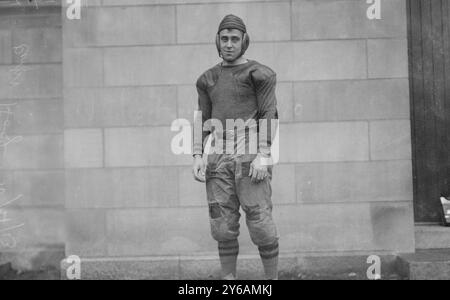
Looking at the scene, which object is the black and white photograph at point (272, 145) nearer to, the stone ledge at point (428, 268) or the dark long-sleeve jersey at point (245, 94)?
the stone ledge at point (428, 268)

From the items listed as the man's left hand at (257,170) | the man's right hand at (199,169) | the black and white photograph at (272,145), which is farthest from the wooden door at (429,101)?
the man's right hand at (199,169)

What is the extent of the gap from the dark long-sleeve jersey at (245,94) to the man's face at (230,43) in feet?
0.39

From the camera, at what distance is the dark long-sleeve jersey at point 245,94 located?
534 cm

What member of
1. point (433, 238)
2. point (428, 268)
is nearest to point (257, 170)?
point (428, 268)

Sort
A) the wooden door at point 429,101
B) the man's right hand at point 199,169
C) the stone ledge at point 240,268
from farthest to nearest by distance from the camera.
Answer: the wooden door at point 429,101
the stone ledge at point 240,268
the man's right hand at point 199,169

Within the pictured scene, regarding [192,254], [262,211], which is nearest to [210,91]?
[262,211]

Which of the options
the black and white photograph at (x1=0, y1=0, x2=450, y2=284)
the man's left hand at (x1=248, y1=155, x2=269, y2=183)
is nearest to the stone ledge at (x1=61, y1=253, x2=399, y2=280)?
the black and white photograph at (x1=0, y1=0, x2=450, y2=284)

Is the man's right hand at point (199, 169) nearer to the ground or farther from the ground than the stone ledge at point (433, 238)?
farther from the ground

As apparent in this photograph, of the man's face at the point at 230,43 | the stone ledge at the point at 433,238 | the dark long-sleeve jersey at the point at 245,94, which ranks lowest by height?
the stone ledge at the point at 433,238

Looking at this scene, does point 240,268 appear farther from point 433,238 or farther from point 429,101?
point 429,101

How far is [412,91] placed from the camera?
24.5ft

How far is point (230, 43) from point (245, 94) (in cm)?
47

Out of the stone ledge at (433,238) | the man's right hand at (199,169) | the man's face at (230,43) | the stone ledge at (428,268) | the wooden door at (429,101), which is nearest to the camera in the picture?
the man's face at (230,43)

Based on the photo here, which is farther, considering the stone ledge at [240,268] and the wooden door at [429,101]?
the wooden door at [429,101]
